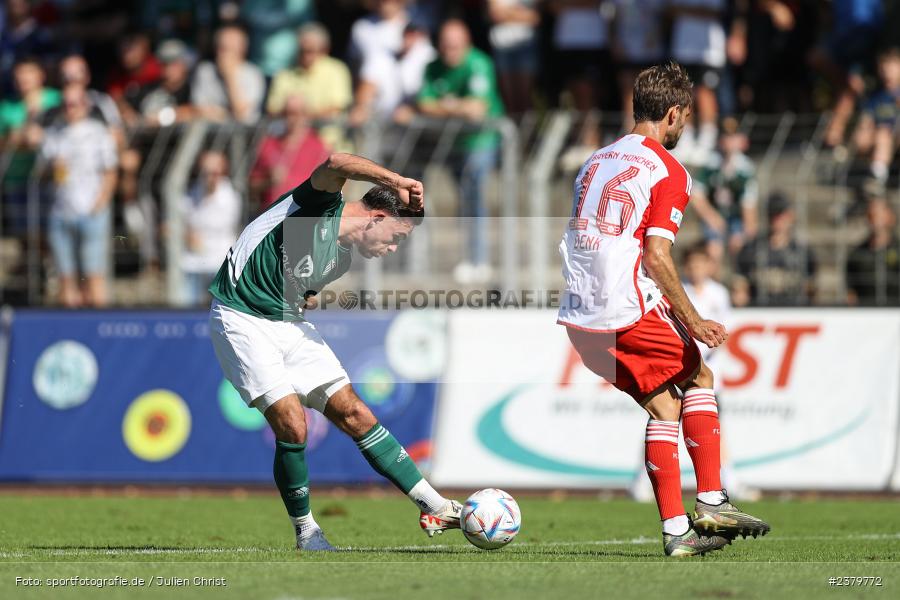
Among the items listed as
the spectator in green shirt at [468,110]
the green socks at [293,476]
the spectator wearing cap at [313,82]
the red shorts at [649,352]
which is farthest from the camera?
A: the spectator wearing cap at [313,82]

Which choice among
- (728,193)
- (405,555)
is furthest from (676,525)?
(728,193)

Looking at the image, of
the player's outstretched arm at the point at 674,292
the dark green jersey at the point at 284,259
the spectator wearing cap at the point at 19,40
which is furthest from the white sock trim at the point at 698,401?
the spectator wearing cap at the point at 19,40

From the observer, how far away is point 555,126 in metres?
15.1

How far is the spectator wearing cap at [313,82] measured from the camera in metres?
16.2

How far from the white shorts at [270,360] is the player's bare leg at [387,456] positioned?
10 cm

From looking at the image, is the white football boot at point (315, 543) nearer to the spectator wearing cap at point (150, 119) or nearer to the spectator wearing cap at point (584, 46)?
the spectator wearing cap at point (150, 119)

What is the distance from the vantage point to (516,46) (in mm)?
17156

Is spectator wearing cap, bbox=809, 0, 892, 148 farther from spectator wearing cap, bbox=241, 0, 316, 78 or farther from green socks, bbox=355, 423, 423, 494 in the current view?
green socks, bbox=355, 423, 423, 494

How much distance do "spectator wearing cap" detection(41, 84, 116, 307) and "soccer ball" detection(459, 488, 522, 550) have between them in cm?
772

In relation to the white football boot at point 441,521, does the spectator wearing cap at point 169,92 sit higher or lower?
higher

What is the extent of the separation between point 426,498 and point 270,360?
1.18 metres

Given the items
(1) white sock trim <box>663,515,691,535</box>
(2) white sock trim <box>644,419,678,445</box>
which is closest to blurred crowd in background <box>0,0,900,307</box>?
(2) white sock trim <box>644,419,678,445</box>

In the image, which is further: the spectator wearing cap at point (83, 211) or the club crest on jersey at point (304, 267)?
the spectator wearing cap at point (83, 211)

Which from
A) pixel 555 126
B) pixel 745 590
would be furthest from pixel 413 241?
pixel 745 590
